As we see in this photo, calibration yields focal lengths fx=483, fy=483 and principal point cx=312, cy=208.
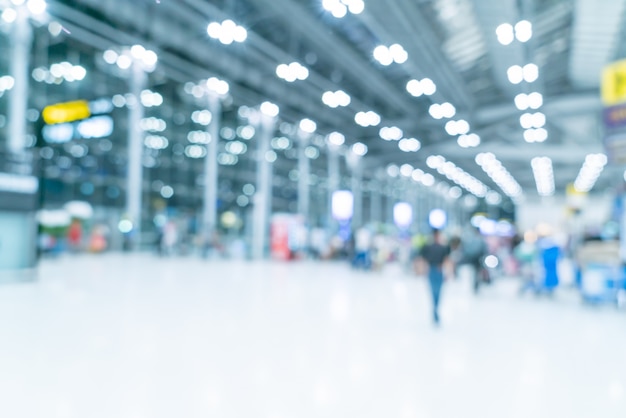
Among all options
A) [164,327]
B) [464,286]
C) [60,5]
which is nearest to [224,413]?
[164,327]

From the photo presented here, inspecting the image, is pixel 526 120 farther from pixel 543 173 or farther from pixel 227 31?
pixel 543 173

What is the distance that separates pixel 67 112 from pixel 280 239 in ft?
31.2

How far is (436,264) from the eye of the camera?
22.3 ft

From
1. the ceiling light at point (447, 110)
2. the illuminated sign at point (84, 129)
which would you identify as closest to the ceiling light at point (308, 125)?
the ceiling light at point (447, 110)

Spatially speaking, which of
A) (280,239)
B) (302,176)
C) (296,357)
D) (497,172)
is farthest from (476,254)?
(497,172)

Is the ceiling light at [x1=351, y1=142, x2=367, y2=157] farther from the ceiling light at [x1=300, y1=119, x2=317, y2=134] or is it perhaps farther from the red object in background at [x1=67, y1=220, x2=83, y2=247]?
the red object in background at [x1=67, y1=220, x2=83, y2=247]

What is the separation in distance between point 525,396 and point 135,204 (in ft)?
60.4

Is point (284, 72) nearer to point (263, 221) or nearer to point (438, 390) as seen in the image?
point (263, 221)

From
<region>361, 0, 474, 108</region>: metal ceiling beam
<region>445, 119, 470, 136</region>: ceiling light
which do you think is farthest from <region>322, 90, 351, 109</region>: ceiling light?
<region>445, 119, 470, 136</region>: ceiling light

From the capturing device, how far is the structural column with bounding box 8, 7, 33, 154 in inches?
515

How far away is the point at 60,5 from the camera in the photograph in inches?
438

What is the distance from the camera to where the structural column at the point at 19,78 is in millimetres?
13070

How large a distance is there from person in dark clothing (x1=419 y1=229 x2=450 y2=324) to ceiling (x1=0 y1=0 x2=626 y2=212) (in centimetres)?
454

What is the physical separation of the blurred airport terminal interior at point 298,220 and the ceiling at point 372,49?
89 millimetres
